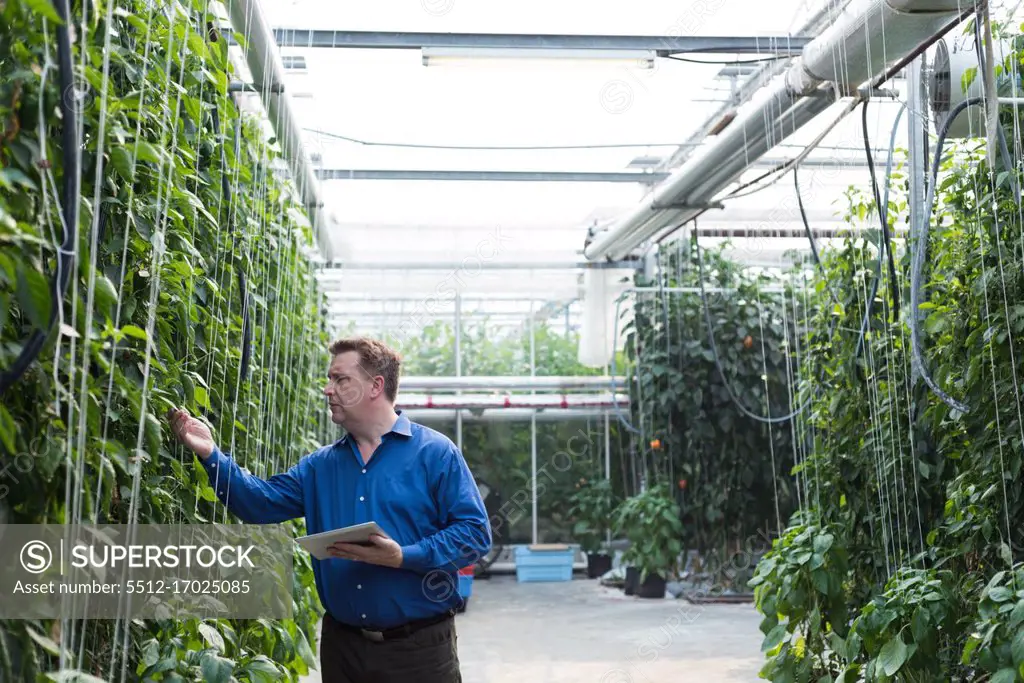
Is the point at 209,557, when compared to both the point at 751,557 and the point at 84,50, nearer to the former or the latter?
the point at 84,50

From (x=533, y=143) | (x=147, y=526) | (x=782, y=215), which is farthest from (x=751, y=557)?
(x=147, y=526)

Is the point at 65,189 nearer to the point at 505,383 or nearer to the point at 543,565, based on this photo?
the point at 543,565

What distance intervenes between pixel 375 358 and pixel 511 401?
26.2 feet

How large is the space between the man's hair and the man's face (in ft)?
0.06

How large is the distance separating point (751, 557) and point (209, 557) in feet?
23.5

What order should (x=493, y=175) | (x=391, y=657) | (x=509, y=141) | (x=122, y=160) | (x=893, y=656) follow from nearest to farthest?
(x=122, y=160) < (x=391, y=657) < (x=893, y=656) < (x=509, y=141) < (x=493, y=175)

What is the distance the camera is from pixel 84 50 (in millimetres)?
1655

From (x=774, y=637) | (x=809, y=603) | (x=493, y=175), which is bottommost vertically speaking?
(x=774, y=637)

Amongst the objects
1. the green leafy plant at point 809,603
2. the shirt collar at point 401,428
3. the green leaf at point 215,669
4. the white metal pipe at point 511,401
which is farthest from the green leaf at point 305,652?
the white metal pipe at point 511,401

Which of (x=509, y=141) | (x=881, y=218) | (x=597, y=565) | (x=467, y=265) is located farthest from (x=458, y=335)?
(x=881, y=218)

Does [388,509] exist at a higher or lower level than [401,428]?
lower

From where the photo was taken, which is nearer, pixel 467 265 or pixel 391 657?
pixel 391 657

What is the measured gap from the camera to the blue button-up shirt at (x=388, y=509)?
8.45ft

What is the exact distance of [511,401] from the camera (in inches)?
421
